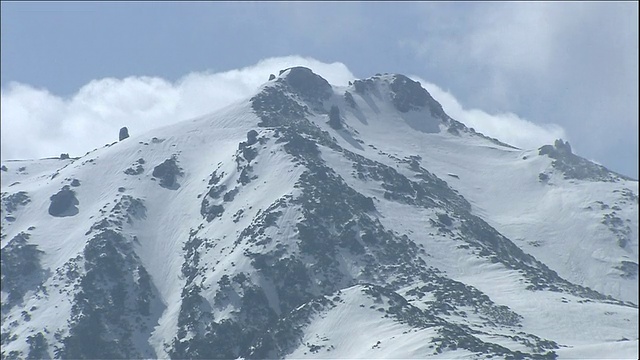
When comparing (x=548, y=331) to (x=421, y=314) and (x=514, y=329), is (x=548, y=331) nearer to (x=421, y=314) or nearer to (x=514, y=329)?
(x=514, y=329)

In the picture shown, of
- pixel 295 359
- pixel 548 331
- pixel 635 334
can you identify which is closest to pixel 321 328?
pixel 295 359

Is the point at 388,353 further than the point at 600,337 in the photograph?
No

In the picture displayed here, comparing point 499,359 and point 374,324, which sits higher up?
point 374,324

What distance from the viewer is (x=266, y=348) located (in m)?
198

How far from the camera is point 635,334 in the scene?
196250 millimetres

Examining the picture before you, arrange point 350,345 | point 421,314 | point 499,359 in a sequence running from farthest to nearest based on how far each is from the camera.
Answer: point 421,314 < point 350,345 < point 499,359

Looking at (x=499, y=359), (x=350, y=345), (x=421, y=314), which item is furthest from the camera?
(x=421, y=314)

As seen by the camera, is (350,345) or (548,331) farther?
(548,331)

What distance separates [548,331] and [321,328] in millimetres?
46860

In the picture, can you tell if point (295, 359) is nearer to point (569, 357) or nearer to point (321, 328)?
point (321, 328)

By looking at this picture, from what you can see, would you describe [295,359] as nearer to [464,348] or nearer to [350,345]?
[350,345]

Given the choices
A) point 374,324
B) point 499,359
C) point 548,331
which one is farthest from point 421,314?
point 499,359

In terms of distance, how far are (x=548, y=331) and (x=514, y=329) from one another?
23.8ft

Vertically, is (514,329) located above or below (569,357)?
above
